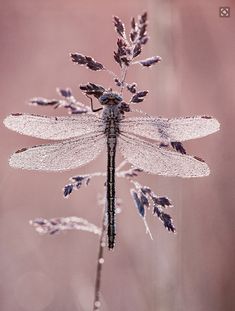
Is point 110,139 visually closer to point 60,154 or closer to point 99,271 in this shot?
point 60,154

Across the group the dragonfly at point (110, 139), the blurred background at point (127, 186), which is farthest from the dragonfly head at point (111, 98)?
the blurred background at point (127, 186)

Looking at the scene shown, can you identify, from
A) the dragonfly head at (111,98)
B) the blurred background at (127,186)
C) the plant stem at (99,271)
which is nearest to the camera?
the plant stem at (99,271)

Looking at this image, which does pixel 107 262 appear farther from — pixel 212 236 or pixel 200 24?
pixel 200 24

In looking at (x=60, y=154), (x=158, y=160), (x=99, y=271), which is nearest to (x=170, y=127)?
(x=158, y=160)

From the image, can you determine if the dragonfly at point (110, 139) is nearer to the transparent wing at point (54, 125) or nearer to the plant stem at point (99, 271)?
the transparent wing at point (54, 125)

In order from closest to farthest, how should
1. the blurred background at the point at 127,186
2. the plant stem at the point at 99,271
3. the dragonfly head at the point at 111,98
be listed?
1. the plant stem at the point at 99,271
2. the dragonfly head at the point at 111,98
3. the blurred background at the point at 127,186

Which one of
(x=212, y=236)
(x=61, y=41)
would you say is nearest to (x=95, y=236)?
(x=212, y=236)

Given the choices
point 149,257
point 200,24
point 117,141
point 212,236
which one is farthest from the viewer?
point 200,24
